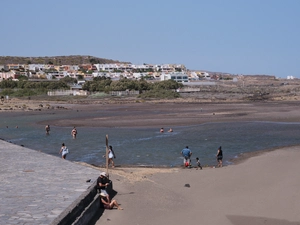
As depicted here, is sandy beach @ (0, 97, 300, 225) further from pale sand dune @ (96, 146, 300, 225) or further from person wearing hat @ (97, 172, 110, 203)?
person wearing hat @ (97, 172, 110, 203)

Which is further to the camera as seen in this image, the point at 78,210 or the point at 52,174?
the point at 52,174

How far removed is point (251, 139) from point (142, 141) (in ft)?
21.8

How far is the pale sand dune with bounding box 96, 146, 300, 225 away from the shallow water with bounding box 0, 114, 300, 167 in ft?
11.1

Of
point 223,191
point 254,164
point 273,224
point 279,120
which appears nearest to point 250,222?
point 273,224

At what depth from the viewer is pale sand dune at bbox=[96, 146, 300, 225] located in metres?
11.6

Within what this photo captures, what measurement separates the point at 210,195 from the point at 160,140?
50.9ft

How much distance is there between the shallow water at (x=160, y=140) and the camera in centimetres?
2319

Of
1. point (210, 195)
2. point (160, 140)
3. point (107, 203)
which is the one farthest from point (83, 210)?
point (160, 140)

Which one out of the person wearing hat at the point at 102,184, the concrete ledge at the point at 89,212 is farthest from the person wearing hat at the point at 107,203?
the concrete ledge at the point at 89,212

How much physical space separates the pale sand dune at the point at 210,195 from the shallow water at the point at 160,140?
3.38 meters

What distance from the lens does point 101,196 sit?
12352mm

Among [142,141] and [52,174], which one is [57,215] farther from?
[142,141]

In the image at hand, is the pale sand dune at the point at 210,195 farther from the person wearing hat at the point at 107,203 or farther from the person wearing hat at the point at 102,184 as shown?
the person wearing hat at the point at 102,184

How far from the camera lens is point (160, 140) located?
29.4 m
